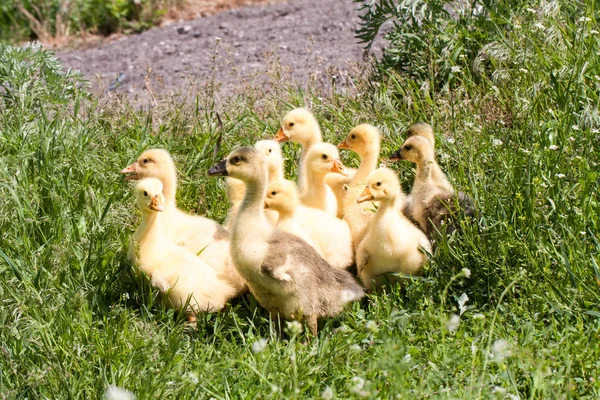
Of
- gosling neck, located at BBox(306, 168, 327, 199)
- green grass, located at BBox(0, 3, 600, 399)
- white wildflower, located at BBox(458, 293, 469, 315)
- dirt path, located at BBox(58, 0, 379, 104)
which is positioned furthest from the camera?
dirt path, located at BBox(58, 0, 379, 104)

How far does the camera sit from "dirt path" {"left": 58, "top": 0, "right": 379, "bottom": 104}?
333 inches

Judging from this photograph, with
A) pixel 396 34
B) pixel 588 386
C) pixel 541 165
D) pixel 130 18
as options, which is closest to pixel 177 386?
pixel 588 386

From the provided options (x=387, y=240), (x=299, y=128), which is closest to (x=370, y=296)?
(x=387, y=240)

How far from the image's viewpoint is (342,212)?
602 cm

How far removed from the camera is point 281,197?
5242 millimetres

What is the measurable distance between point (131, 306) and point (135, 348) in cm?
71

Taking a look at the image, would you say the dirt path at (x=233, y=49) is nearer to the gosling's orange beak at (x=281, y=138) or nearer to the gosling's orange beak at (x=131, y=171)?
the gosling's orange beak at (x=281, y=138)

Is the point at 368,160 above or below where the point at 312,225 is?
above

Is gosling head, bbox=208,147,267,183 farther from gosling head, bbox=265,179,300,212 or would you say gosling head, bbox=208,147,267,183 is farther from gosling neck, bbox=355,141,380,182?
gosling neck, bbox=355,141,380,182

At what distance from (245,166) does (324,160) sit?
0.92m

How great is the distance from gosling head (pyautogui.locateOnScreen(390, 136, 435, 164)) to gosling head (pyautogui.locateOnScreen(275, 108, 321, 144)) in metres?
0.78

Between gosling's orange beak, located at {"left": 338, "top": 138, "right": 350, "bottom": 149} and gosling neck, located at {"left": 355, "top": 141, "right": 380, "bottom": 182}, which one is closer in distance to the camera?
gosling neck, located at {"left": 355, "top": 141, "right": 380, "bottom": 182}

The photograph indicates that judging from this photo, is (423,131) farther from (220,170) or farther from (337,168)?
(220,170)

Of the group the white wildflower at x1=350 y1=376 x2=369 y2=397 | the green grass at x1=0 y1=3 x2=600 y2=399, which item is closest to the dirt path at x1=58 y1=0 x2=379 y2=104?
the green grass at x1=0 y1=3 x2=600 y2=399
